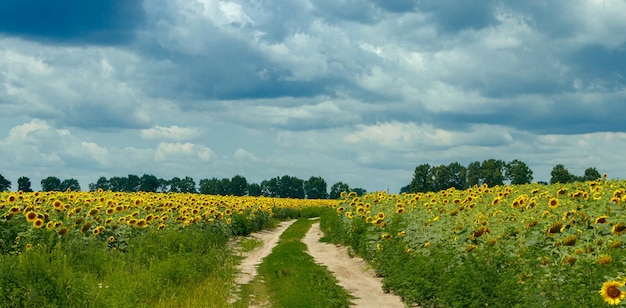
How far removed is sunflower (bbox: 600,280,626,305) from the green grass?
731cm

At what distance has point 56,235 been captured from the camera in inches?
783

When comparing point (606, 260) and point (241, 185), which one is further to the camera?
point (241, 185)

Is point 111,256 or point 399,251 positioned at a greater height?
point 399,251

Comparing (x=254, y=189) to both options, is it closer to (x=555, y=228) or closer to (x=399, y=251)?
(x=399, y=251)

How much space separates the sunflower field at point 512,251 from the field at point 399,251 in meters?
0.03

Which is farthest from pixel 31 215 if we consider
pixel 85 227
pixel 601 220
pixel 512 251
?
pixel 601 220

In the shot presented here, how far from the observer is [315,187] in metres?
140

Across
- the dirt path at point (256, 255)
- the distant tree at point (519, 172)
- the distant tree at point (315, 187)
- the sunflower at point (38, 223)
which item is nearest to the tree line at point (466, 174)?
the distant tree at point (519, 172)

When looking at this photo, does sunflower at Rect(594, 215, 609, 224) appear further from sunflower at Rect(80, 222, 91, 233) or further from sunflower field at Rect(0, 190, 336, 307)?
sunflower at Rect(80, 222, 91, 233)

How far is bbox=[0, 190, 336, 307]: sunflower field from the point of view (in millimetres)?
13594

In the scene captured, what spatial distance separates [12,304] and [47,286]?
2.50ft

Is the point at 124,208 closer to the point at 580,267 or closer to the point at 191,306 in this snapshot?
the point at 191,306

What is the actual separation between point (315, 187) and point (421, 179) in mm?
36265

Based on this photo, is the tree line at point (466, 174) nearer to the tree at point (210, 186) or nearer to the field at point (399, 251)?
the tree at point (210, 186)
